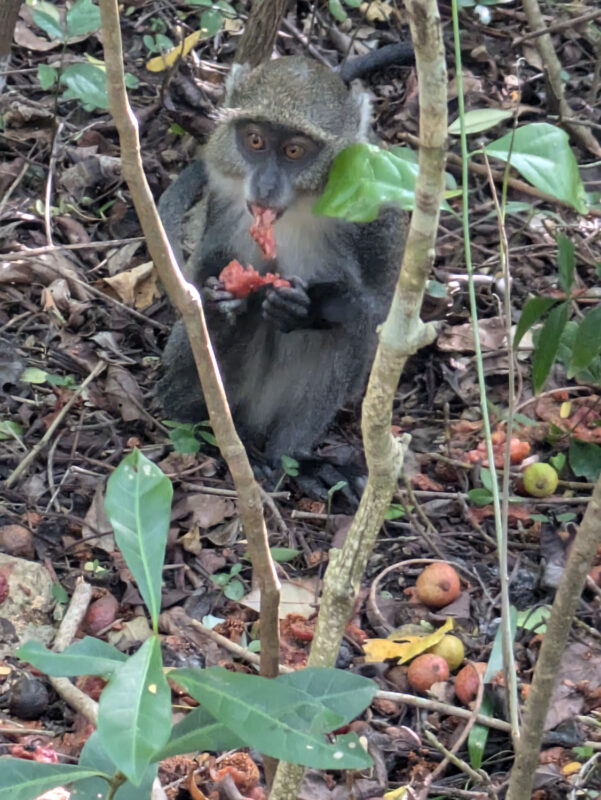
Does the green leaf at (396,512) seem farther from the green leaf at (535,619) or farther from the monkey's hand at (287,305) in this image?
the monkey's hand at (287,305)

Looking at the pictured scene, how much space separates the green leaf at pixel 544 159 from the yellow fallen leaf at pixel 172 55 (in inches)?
156

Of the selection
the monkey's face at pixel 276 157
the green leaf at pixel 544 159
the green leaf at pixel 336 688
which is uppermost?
the green leaf at pixel 544 159

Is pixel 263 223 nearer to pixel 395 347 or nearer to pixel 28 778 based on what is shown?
pixel 395 347

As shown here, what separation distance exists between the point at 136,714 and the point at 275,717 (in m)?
0.22

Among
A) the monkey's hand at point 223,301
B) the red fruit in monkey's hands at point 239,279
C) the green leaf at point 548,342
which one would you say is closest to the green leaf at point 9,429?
the monkey's hand at point 223,301

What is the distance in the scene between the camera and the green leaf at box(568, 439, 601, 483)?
4.58m

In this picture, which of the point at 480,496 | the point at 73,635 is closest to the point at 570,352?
the point at 480,496

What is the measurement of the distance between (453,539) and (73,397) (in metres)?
1.76

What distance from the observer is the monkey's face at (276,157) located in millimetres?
4430

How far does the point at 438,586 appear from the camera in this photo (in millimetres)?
3918

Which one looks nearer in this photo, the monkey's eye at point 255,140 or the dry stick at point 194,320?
the dry stick at point 194,320

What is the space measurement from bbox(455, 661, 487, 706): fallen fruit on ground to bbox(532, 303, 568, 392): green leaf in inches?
42.7

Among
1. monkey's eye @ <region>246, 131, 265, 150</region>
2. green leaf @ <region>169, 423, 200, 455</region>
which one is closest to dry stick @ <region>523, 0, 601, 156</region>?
monkey's eye @ <region>246, 131, 265, 150</region>

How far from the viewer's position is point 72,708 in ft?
10.8
